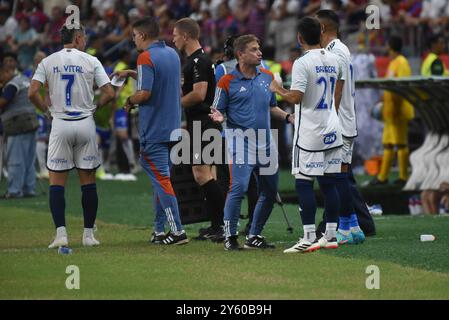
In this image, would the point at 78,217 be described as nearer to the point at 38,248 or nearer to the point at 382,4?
the point at 38,248

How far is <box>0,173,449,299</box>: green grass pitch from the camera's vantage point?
1036 cm

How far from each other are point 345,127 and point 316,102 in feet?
3.73

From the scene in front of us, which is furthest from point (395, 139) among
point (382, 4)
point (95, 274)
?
point (95, 274)

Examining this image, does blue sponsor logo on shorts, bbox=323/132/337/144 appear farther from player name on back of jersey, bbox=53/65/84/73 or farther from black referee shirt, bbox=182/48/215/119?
player name on back of jersey, bbox=53/65/84/73

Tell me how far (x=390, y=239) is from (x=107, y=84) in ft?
12.1

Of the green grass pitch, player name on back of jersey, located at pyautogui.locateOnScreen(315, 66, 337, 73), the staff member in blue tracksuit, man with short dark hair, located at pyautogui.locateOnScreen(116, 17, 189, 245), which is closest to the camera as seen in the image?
the green grass pitch

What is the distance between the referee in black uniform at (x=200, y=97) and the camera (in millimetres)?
13953

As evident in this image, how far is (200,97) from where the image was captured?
548 inches

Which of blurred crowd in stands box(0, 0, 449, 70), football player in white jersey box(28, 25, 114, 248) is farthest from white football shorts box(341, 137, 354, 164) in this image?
blurred crowd in stands box(0, 0, 449, 70)

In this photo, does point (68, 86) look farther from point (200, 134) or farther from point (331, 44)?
point (331, 44)

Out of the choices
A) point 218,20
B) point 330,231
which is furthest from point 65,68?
point 218,20

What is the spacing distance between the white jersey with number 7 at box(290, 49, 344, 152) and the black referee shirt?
5.40ft

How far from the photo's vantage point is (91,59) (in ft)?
44.3

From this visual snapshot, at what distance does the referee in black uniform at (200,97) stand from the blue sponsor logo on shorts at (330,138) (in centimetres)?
187
